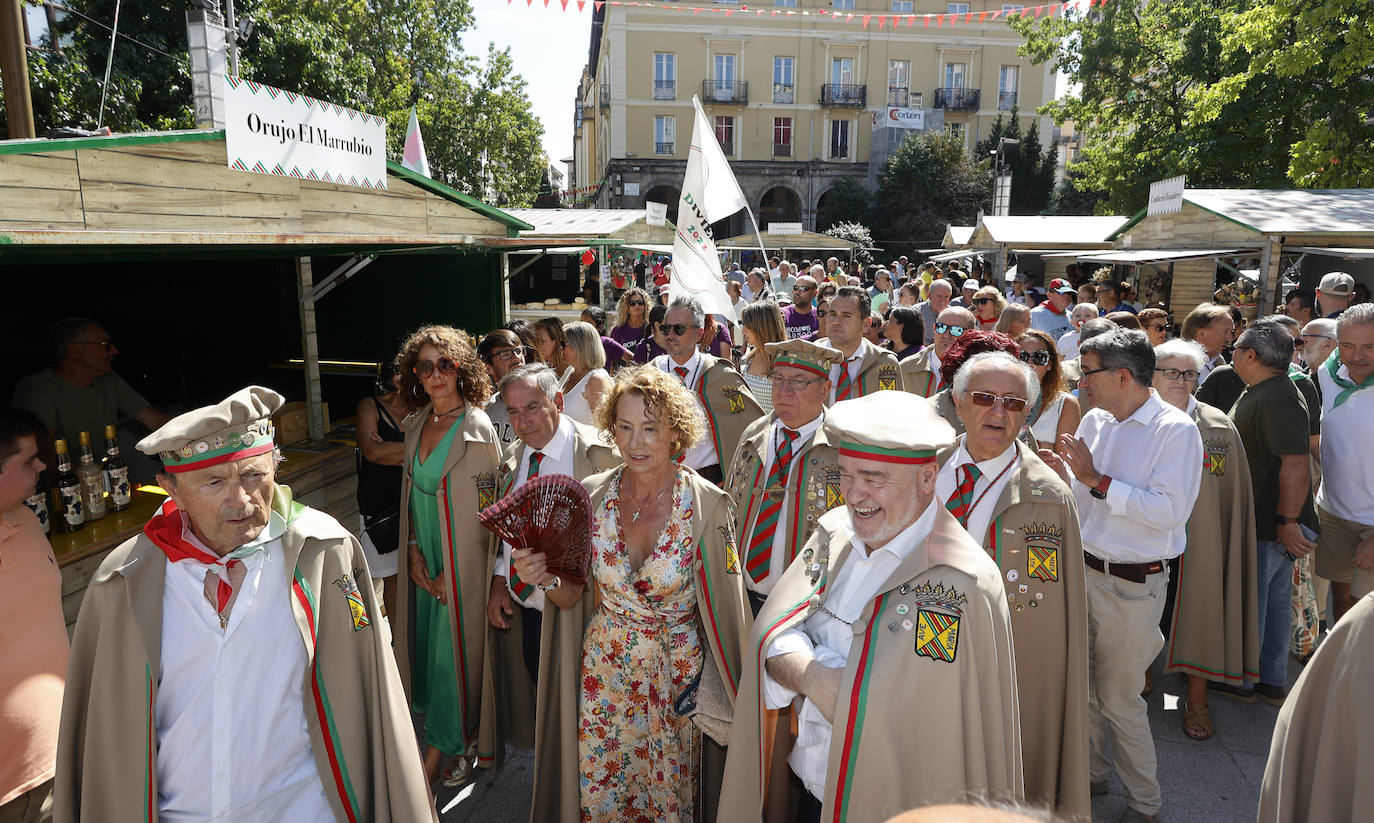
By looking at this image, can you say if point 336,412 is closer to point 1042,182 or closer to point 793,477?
point 793,477

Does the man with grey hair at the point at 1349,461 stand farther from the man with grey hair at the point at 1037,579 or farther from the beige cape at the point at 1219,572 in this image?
the man with grey hair at the point at 1037,579

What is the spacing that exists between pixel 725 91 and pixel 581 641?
153 ft

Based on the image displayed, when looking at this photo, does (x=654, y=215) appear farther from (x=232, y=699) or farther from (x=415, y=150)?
(x=232, y=699)

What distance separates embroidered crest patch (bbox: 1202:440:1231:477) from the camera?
14.7 feet

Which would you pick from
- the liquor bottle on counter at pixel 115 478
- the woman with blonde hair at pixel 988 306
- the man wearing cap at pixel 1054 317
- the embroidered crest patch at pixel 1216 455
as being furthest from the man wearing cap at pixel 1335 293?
the liquor bottle on counter at pixel 115 478

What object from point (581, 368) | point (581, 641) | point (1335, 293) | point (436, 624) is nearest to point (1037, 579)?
point (581, 641)

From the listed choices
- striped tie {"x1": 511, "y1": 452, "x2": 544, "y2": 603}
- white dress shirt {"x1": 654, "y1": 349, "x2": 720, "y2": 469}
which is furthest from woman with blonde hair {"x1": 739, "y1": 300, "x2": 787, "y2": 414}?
striped tie {"x1": 511, "y1": 452, "x2": 544, "y2": 603}

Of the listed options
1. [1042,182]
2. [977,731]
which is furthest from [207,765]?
[1042,182]

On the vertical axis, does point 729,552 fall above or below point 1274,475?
above

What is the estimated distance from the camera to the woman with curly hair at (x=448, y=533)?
13.3 feet

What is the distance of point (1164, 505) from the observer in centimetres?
348

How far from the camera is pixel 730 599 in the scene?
317cm

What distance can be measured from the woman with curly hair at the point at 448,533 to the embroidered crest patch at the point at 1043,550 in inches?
98.5

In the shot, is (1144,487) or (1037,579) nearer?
(1037,579)
